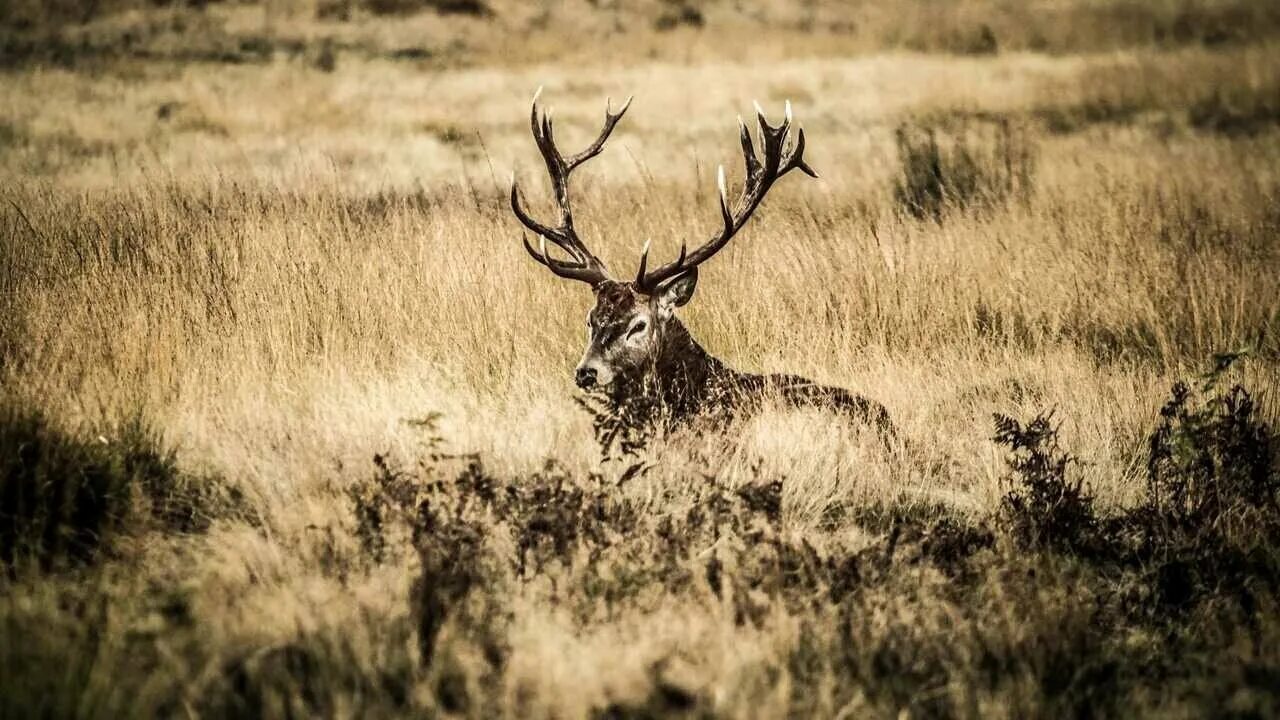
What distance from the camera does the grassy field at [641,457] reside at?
3678 millimetres

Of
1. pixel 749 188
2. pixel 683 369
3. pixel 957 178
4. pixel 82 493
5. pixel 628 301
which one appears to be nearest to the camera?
pixel 82 493

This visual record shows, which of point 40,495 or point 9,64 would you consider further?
point 9,64

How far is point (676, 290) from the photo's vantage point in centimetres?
638

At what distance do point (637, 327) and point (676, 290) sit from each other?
13.4 inches

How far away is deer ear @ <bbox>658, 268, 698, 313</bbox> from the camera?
20.8ft

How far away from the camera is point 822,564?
4.42m

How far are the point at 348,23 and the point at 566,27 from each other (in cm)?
631

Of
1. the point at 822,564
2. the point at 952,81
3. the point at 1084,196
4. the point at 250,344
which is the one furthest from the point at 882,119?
the point at 822,564

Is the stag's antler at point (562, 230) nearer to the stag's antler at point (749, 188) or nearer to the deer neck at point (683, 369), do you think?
the stag's antler at point (749, 188)

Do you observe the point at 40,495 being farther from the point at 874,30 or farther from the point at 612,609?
the point at 874,30

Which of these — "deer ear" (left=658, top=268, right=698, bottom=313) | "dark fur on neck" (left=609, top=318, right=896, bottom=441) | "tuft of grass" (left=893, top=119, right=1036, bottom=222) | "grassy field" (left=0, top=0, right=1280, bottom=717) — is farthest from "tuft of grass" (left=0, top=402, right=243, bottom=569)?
"tuft of grass" (left=893, top=119, right=1036, bottom=222)

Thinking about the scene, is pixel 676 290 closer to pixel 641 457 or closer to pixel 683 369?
pixel 683 369

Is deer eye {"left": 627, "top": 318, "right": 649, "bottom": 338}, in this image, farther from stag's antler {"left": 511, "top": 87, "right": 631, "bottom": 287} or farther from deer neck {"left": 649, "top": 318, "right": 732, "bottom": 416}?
stag's antler {"left": 511, "top": 87, "right": 631, "bottom": 287}

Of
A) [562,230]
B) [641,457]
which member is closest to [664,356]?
[562,230]
